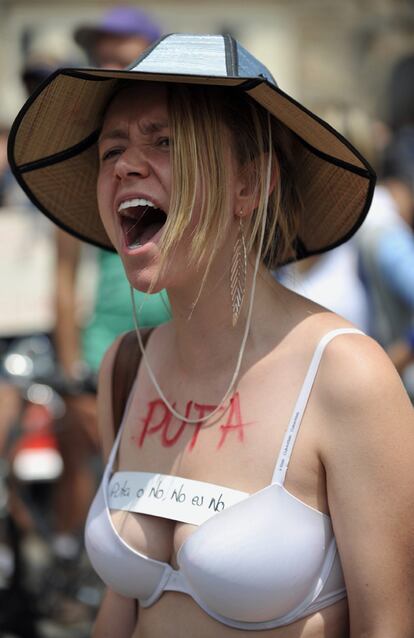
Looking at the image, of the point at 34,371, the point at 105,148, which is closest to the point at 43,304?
the point at 34,371

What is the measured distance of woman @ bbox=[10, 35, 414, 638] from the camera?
2166 mm

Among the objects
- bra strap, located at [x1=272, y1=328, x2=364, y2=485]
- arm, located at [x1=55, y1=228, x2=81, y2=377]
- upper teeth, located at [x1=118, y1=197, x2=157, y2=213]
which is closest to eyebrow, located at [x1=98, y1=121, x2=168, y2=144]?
upper teeth, located at [x1=118, y1=197, x2=157, y2=213]

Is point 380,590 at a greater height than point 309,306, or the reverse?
point 309,306

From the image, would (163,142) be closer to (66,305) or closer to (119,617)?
(119,617)

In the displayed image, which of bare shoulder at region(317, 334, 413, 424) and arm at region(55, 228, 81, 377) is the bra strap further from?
arm at region(55, 228, 81, 377)

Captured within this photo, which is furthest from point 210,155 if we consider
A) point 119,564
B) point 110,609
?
point 110,609

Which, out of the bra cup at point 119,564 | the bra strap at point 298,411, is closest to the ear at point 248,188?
the bra strap at point 298,411

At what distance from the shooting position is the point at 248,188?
240 cm

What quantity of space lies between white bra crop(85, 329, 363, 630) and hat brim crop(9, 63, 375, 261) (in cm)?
40

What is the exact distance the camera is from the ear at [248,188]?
2385mm

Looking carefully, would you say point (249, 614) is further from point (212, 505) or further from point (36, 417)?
point (36, 417)

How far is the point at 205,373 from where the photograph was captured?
8.16ft

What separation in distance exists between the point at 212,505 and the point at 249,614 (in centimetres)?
22

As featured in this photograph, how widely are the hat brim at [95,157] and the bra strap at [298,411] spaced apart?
1.32 feet
